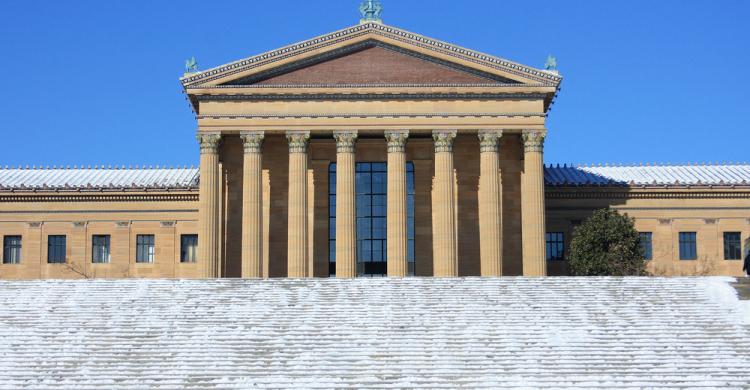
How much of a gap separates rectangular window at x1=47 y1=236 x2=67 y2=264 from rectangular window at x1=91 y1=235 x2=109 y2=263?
183 cm

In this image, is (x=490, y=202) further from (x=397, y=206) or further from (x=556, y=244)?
(x=556, y=244)

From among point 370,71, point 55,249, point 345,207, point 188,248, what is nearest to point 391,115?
point 370,71

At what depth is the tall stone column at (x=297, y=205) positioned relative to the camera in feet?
195

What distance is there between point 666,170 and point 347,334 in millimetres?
41451

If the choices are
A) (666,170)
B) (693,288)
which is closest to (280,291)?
(693,288)

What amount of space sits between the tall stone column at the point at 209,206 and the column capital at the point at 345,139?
21.2ft

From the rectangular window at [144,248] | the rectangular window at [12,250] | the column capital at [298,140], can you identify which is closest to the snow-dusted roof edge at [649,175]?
the column capital at [298,140]

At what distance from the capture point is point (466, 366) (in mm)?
36219

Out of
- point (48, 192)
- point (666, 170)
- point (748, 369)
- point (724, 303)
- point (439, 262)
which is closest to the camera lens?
point (748, 369)

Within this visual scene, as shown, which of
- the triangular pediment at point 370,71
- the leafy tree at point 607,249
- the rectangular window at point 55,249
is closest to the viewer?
the leafy tree at point 607,249

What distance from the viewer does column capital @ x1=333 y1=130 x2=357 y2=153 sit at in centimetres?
5975

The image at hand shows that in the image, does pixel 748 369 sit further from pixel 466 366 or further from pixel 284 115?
pixel 284 115

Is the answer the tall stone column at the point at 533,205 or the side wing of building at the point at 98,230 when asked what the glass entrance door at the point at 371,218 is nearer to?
the tall stone column at the point at 533,205

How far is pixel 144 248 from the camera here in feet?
220
